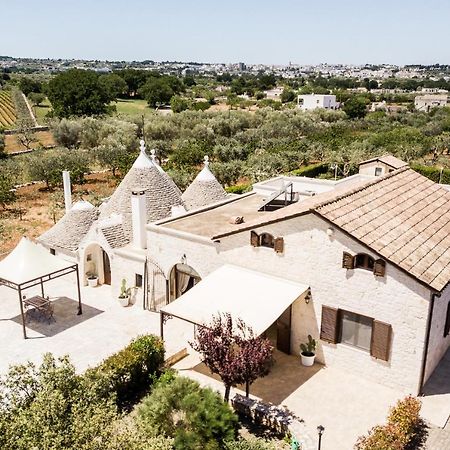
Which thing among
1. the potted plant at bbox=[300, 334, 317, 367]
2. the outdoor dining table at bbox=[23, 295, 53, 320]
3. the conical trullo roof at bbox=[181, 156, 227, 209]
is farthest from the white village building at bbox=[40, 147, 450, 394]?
the conical trullo roof at bbox=[181, 156, 227, 209]

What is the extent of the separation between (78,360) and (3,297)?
10.5 meters

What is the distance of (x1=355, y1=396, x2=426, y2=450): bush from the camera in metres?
16.5

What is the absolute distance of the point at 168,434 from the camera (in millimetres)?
17266

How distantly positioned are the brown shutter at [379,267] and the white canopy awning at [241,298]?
3.56 m

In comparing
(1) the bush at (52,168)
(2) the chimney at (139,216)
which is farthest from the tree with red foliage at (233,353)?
(1) the bush at (52,168)

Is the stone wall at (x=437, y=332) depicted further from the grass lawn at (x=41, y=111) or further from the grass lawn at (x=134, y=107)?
the grass lawn at (x=134, y=107)

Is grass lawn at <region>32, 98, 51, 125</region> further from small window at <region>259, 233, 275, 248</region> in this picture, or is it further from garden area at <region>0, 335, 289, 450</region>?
garden area at <region>0, 335, 289, 450</region>

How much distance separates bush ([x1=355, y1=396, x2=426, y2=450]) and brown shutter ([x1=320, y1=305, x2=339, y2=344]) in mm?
4211

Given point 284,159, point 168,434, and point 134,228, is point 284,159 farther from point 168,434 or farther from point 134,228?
point 168,434

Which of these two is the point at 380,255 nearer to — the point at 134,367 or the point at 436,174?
the point at 134,367

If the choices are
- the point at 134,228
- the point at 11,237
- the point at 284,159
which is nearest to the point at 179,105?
the point at 284,159

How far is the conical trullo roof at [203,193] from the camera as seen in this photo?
3762 cm

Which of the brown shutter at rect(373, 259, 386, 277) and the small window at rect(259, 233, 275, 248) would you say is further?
the small window at rect(259, 233, 275, 248)

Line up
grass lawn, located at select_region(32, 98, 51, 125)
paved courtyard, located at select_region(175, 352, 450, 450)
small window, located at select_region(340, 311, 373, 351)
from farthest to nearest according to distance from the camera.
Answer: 1. grass lawn, located at select_region(32, 98, 51, 125)
2. small window, located at select_region(340, 311, 373, 351)
3. paved courtyard, located at select_region(175, 352, 450, 450)
